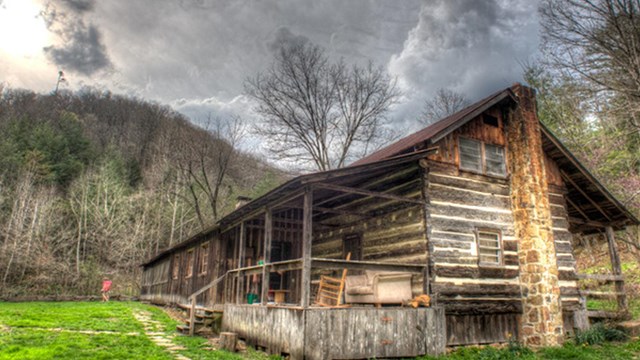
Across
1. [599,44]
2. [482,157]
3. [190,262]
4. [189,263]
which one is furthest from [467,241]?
[189,263]

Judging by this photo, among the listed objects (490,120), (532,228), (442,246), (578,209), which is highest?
(490,120)

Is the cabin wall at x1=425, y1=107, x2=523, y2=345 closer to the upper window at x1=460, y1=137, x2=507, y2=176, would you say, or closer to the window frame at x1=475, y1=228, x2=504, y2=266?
the window frame at x1=475, y1=228, x2=504, y2=266

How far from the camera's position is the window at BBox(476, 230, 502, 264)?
11359mm

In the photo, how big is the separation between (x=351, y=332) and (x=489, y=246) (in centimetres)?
534

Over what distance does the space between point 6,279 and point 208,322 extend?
21.9 meters

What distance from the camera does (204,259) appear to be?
1812 centimetres

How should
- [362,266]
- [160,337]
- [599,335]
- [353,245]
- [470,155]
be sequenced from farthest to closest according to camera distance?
1. [353,245]
2. [470,155]
3. [599,335]
4. [160,337]
5. [362,266]

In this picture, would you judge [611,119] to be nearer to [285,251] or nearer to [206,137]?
[285,251]

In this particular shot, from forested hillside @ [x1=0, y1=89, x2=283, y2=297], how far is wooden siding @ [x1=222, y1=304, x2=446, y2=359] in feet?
65.3

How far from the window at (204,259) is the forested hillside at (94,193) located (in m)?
9.91

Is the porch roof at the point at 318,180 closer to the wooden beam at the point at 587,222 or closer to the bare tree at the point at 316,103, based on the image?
the wooden beam at the point at 587,222

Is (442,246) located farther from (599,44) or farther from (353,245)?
(599,44)

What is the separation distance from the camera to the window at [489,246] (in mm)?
11359

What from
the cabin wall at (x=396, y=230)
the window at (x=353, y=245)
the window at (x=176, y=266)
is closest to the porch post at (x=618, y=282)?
the cabin wall at (x=396, y=230)
